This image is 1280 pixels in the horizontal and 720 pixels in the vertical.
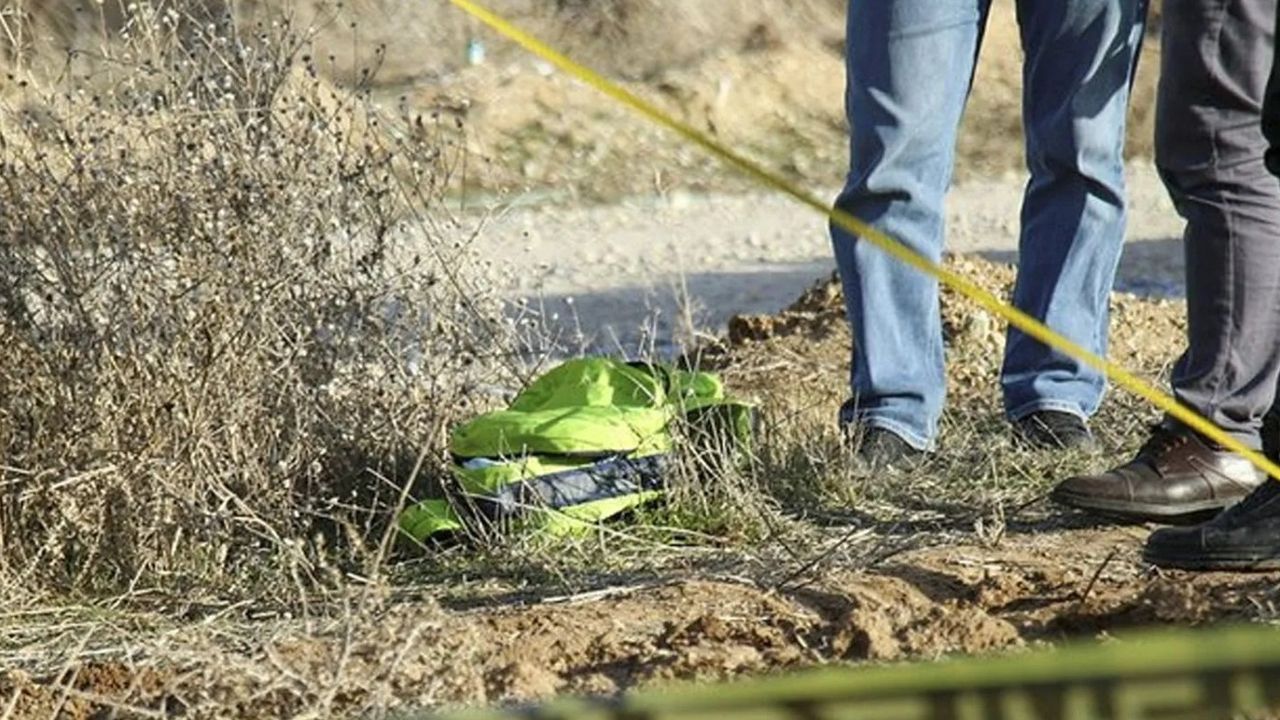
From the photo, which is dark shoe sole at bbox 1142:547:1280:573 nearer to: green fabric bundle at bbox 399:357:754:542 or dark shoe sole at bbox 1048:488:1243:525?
dark shoe sole at bbox 1048:488:1243:525

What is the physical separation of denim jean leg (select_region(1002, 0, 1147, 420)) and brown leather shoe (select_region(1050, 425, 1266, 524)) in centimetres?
72

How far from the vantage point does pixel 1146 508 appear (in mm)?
4891

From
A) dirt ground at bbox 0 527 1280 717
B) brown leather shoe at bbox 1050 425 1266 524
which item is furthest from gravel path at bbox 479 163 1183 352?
dirt ground at bbox 0 527 1280 717

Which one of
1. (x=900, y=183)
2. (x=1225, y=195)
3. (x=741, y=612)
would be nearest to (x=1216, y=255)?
(x=1225, y=195)

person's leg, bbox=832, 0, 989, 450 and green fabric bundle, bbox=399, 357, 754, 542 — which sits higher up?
person's leg, bbox=832, 0, 989, 450

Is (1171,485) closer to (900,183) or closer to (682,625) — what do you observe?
(900,183)

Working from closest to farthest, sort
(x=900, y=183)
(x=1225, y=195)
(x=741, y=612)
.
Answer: (x=741, y=612), (x=1225, y=195), (x=900, y=183)

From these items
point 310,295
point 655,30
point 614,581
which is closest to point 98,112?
point 310,295

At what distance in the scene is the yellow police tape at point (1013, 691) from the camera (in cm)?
201

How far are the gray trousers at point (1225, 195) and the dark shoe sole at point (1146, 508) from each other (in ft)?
0.49

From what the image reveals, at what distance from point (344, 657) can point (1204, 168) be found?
6.26ft

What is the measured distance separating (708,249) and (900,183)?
6357mm

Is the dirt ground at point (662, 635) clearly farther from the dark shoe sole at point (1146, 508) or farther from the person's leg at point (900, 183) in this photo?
the person's leg at point (900, 183)

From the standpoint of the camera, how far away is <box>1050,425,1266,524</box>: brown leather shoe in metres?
4.88
